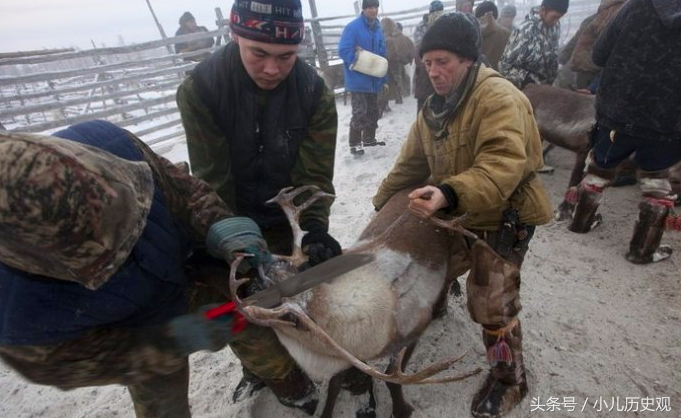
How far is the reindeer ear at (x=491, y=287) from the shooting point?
1.80m

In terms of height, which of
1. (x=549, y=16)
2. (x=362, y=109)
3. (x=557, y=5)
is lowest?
(x=362, y=109)

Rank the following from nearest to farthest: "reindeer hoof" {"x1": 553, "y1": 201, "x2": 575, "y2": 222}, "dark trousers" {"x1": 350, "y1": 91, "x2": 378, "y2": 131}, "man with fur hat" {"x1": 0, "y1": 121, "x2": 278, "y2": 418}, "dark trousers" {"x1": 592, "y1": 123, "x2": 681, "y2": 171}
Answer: "man with fur hat" {"x1": 0, "y1": 121, "x2": 278, "y2": 418} < "dark trousers" {"x1": 592, "y1": 123, "x2": 681, "y2": 171} < "reindeer hoof" {"x1": 553, "y1": 201, "x2": 575, "y2": 222} < "dark trousers" {"x1": 350, "y1": 91, "x2": 378, "y2": 131}

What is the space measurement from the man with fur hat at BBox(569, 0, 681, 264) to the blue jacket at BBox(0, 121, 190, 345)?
321cm

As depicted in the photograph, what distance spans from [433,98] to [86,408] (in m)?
2.95

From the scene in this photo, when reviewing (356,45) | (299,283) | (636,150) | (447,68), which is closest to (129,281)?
(299,283)

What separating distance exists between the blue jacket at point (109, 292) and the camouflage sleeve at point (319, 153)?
74 centimetres

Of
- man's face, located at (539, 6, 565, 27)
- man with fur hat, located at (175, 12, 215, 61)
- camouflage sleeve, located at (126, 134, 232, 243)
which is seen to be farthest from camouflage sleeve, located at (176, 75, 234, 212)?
man with fur hat, located at (175, 12, 215, 61)

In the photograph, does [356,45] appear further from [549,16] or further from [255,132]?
[255,132]

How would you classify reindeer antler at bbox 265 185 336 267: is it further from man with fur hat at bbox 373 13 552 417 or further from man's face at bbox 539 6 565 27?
man's face at bbox 539 6 565 27

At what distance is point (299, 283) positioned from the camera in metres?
1.52

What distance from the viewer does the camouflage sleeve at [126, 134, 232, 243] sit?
1.67 m

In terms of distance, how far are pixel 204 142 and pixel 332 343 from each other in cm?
121

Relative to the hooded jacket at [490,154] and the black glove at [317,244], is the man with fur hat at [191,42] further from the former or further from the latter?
the hooded jacket at [490,154]

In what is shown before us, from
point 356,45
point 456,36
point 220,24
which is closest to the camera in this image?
point 456,36
